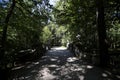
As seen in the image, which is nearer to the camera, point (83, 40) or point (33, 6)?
point (33, 6)

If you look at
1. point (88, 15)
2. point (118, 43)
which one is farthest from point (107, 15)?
point (118, 43)

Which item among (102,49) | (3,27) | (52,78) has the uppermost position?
(3,27)

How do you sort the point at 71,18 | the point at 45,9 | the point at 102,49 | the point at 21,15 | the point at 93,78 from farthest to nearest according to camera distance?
the point at 71,18, the point at 45,9, the point at 21,15, the point at 102,49, the point at 93,78

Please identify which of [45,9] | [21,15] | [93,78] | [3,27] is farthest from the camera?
[45,9]

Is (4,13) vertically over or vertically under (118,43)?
over

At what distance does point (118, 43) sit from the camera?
109 ft

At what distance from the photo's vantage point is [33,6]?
16438 mm

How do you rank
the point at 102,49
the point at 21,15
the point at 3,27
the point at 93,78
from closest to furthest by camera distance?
the point at 93,78, the point at 3,27, the point at 102,49, the point at 21,15

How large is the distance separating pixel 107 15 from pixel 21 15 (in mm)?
8340

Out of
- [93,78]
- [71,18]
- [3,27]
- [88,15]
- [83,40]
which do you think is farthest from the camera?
[83,40]

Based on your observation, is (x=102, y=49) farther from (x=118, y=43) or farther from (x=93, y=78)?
(x=118, y=43)

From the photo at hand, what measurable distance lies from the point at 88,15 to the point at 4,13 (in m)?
8.15

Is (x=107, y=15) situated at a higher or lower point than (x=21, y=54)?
higher

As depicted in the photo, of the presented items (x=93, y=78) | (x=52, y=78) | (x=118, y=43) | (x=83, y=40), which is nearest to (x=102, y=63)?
(x=93, y=78)
